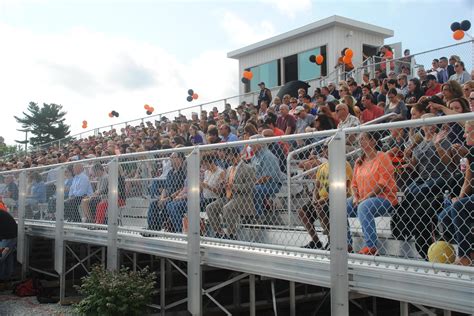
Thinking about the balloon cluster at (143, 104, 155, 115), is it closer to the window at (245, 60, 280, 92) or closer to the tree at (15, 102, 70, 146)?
the window at (245, 60, 280, 92)

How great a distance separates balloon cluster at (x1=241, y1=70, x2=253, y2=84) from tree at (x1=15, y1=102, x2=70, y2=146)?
4587cm

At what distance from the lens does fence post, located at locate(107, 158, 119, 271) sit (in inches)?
288

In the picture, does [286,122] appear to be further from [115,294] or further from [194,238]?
[115,294]

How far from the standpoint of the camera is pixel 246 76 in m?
22.3

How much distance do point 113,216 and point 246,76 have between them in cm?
1579

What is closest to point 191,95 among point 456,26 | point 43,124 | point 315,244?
point 456,26

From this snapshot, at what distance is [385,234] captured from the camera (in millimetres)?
4133

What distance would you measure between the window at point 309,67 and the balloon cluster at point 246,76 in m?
2.62

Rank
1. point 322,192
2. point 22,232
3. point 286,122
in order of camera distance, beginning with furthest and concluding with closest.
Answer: point 22,232
point 286,122
point 322,192

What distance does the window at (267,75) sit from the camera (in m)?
21.9

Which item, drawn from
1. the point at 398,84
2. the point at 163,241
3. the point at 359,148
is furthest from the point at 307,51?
the point at 359,148

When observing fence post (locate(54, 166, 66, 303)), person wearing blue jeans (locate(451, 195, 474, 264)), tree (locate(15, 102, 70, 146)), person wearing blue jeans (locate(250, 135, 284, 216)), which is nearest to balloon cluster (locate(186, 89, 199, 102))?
fence post (locate(54, 166, 66, 303))

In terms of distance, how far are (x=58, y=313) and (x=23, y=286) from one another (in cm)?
Result: 178

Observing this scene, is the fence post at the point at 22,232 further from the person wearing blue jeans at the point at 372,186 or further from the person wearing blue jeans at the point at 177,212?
the person wearing blue jeans at the point at 372,186
